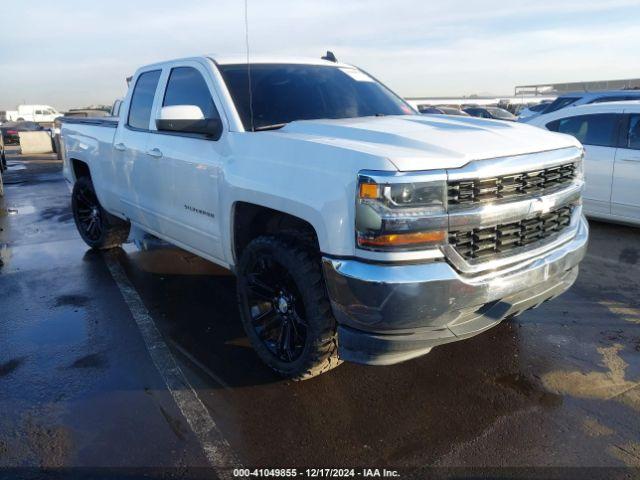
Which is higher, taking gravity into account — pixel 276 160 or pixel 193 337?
pixel 276 160

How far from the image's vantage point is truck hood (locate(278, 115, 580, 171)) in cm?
257

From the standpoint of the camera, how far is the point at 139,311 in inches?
178

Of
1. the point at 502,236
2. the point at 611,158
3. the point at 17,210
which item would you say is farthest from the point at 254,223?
the point at 17,210

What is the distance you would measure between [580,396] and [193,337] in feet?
8.79

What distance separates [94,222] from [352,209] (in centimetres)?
490

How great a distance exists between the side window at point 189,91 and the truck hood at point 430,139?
0.76 metres

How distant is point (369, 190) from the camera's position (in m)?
2.47

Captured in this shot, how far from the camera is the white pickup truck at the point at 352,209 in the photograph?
2.50 m

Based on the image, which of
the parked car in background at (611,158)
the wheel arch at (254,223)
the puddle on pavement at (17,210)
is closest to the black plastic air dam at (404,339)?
the wheel arch at (254,223)

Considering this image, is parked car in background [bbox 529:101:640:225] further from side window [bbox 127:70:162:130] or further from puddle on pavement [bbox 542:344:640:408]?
side window [bbox 127:70:162:130]

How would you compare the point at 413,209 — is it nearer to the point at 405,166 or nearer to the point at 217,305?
the point at 405,166

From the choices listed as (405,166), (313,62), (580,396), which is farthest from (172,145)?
(580,396)

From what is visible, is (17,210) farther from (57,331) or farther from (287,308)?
→ (287,308)

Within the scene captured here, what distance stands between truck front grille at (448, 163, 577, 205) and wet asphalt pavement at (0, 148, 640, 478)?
1.23 meters
